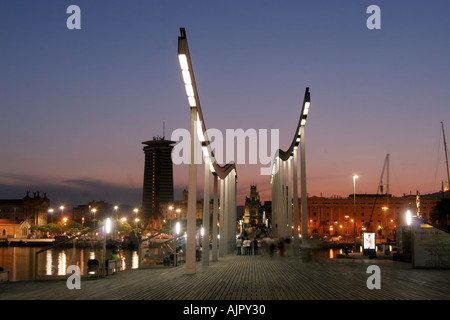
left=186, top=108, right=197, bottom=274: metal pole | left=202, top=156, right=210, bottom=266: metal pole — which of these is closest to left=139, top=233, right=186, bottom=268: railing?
→ left=202, top=156, right=210, bottom=266: metal pole

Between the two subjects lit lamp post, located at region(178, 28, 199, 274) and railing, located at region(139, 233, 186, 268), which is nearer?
lit lamp post, located at region(178, 28, 199, 274)

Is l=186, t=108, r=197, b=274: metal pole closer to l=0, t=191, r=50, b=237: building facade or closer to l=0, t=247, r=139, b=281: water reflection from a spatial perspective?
l=0, t=247, r=139, b=281: water reflection

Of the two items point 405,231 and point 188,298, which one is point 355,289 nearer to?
point 188,298

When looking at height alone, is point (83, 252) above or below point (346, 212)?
above

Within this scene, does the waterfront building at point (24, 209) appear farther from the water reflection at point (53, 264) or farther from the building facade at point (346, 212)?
the water reflection at point (53, 264)

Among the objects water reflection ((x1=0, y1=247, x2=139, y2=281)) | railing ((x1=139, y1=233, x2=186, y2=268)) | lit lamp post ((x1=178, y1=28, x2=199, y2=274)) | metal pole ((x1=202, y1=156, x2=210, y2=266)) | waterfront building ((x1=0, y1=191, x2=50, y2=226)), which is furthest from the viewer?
waterfront building ((x1=0, y1=191, x2=50, y2=226))

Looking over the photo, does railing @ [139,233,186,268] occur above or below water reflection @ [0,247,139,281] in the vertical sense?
above

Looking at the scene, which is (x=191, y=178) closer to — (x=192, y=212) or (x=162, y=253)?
(x=192, y=212)

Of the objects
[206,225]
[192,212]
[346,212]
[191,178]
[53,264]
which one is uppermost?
[191,178]

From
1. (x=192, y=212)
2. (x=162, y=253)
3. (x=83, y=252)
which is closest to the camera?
(x=192, y=212)

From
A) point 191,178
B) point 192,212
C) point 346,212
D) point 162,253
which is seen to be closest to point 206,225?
point 192,212
